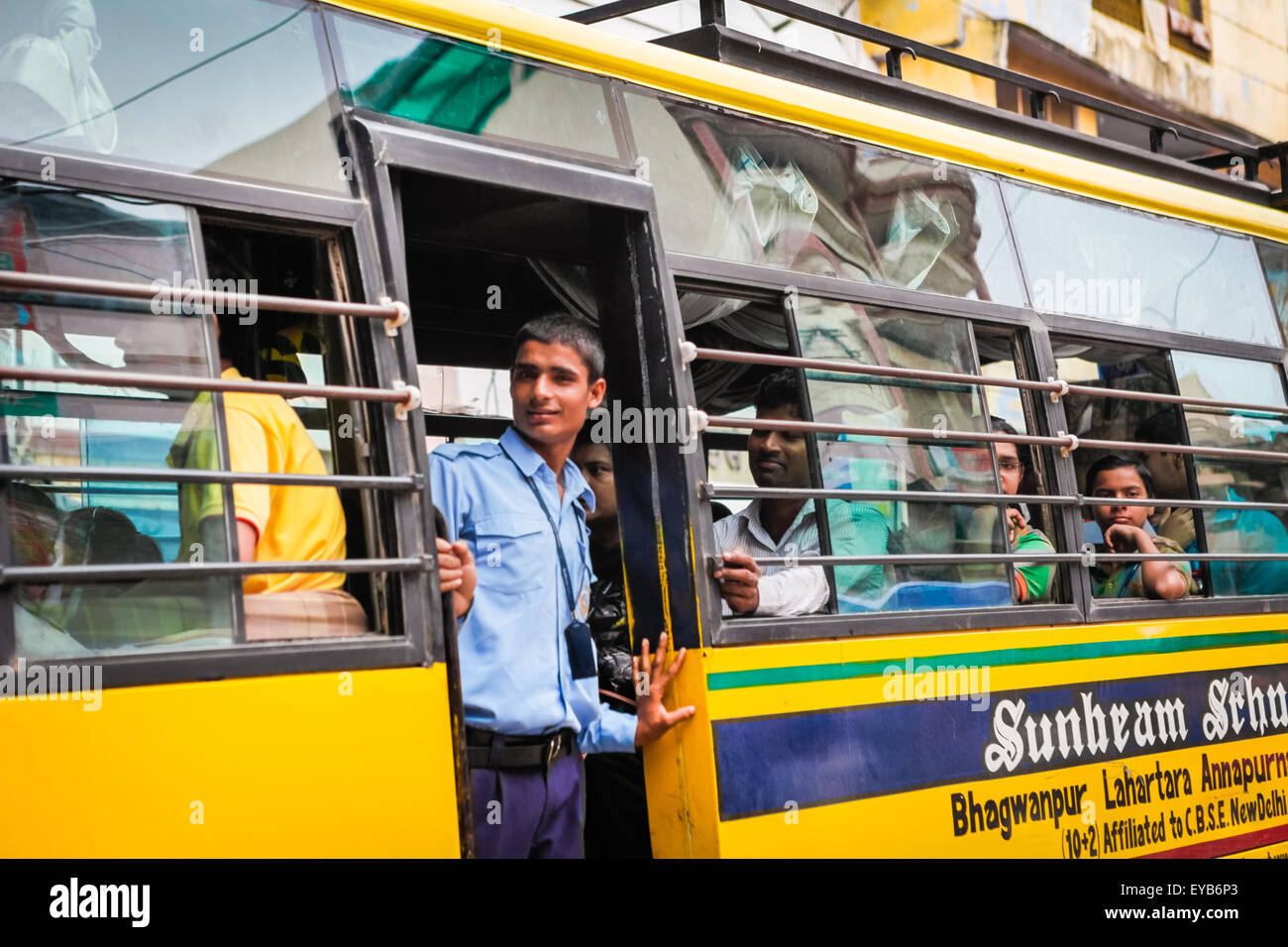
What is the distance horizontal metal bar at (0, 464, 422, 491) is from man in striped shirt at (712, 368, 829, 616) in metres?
1.05

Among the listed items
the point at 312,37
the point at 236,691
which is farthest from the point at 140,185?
the point at 236,691

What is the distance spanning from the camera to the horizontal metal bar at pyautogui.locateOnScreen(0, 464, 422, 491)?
259 centimetres

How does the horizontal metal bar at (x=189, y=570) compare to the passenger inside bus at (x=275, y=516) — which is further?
the passenger inside bus at (x=275, y=516)

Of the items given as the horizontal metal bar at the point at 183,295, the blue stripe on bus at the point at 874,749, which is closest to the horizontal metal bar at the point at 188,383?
the horizontal metal bar at the point at 183,295

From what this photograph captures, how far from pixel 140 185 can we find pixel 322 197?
16.8 inches

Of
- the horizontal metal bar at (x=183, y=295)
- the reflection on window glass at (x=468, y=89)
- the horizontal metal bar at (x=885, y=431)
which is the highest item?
the reflection on window glass at (x=468, y=89)

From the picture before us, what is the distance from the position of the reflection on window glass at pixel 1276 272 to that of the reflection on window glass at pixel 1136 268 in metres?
0.07

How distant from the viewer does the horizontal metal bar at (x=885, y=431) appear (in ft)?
12.1

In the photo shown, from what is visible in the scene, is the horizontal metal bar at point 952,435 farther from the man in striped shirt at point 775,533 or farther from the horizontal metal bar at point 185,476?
the horizontal metal bar at point 185,476

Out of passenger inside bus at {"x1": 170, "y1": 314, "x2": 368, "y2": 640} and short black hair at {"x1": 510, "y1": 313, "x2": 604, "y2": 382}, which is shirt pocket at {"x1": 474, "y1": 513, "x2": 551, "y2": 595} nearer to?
short black hair at {"x1": 510, "y1": 313, "x2": 604, "y2": 382}

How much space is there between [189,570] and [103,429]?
37 cm

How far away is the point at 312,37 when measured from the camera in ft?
10.8

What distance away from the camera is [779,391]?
4.57 metres

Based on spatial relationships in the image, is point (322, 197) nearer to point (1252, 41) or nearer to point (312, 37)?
point (312, 37)
